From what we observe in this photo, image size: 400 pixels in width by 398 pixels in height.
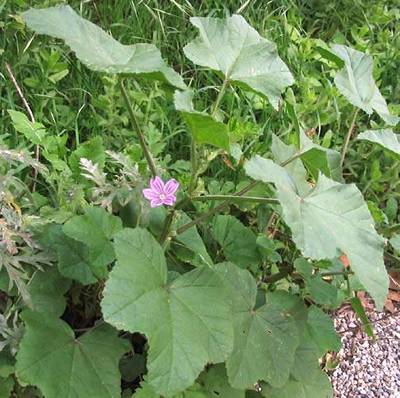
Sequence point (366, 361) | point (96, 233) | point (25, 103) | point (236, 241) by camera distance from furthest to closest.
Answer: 1. point (366, 361)
2. point (25, 103)
3. point (236, 241)
4. point (96, 233)

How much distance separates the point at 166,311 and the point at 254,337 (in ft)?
1.13

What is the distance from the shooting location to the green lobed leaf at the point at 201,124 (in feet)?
4.89

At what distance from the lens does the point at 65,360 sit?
167 cm

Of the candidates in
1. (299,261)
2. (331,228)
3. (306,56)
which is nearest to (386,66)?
(306,56)

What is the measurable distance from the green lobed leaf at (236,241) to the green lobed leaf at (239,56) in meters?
0.49

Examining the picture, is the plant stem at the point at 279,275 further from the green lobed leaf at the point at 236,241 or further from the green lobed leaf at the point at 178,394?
the green lobed leaf at the point at 178,394

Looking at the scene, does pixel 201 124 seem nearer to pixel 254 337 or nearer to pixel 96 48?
pixel 96 48

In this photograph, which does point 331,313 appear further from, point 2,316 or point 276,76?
point 2,316

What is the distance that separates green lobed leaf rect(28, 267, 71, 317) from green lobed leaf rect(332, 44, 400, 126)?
34.4 inches

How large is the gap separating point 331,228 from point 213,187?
0.97 meters

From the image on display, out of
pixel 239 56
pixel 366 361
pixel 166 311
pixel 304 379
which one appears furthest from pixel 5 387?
pixel 366 361

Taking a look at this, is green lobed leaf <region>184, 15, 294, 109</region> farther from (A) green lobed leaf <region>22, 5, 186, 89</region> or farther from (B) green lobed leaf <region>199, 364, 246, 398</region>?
(B) green lobed leaf <region>199, 364, 246, 398</region>

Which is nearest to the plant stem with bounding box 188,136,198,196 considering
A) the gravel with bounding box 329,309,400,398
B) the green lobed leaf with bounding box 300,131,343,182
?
the green lobed leaf with bounding box 300,131,343,182

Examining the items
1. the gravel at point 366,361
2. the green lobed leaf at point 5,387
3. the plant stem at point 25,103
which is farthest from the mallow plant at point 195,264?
the gravel at point 366,361
